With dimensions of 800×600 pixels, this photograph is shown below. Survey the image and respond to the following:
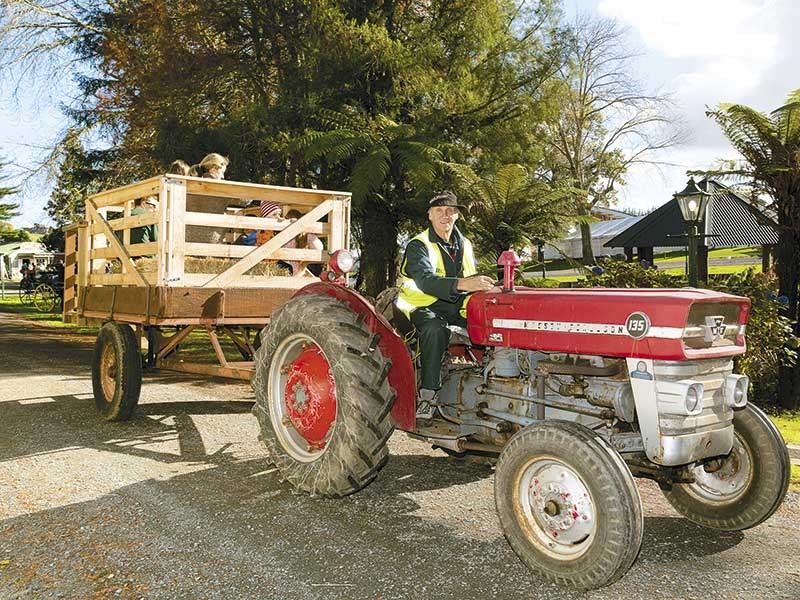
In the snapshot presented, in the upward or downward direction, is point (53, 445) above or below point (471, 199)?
below

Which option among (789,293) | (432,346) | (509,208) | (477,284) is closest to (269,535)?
(432,346)

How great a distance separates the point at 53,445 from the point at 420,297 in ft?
11.1

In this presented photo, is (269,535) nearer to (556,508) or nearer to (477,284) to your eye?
(556,508)

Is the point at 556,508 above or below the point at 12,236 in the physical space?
below

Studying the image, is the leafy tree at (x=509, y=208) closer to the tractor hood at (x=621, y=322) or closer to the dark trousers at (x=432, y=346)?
the dark trousers at (x=432, y=346)

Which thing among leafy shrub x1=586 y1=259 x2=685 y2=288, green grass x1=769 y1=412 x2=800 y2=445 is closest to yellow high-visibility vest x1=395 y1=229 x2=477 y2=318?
green grass x1=769 y1=412 x2=800 y2=445

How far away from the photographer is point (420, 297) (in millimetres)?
4488

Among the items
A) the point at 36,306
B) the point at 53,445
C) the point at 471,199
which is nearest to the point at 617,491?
the point at 53,445

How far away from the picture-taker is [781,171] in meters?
8.23

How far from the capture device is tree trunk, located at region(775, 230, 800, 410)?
28.6ft

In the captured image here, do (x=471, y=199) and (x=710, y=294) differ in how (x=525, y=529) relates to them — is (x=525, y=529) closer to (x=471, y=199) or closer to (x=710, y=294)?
(x=710, y=294)

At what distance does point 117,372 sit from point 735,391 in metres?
5.03

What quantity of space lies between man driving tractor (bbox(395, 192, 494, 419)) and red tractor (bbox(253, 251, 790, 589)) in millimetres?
124

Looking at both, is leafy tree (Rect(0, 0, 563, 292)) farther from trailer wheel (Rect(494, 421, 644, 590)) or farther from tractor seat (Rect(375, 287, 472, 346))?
trailer wheel (Rect(494, 421, 644, 590))
